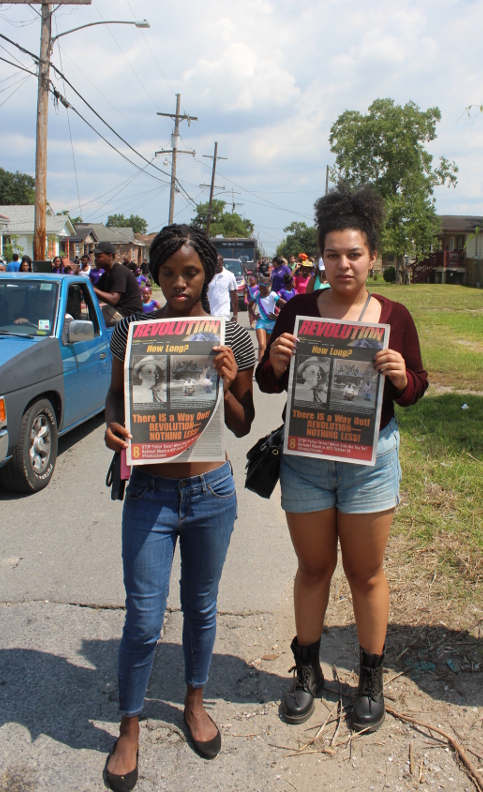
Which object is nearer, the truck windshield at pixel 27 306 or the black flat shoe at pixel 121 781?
the black flat shoe at pixel 121 781

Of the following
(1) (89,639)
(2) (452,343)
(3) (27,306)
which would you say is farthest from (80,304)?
(2) (452,343)

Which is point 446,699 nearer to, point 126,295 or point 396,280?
point 126,295

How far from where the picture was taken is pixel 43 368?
579 centimetres

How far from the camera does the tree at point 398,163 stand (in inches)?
2163

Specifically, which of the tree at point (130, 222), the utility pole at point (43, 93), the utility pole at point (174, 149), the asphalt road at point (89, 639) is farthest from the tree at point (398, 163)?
the tree at point (130, 222)

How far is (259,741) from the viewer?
8.87 feet

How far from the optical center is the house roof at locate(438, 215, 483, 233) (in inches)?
2295

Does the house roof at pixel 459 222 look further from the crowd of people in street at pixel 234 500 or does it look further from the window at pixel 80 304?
the crowd of people in street at pixel 234 500

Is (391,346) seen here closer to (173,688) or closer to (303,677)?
(303,677)

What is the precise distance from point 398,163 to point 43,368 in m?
56.6

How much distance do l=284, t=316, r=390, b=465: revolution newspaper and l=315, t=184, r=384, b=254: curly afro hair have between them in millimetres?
406

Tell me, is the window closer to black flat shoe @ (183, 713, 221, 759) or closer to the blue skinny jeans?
the blue skinny jeans

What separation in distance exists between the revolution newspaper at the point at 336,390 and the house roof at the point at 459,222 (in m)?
58.4

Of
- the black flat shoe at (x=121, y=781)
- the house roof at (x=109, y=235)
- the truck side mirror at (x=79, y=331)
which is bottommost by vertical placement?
the black flat shoe at (x=121, y=781)
